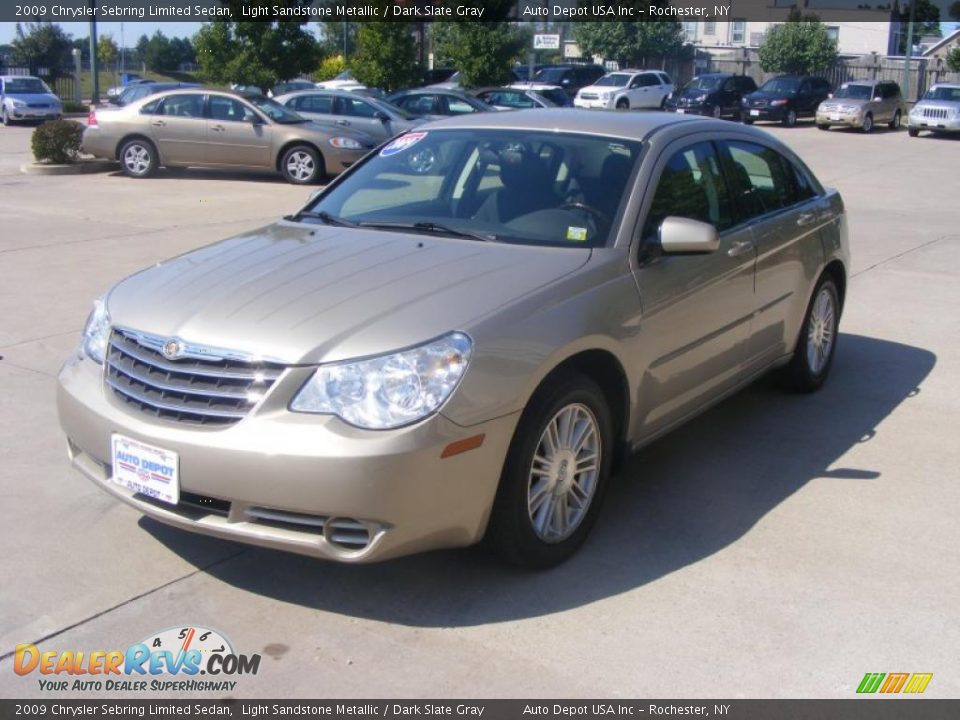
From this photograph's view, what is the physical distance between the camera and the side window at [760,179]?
5613 millimetres

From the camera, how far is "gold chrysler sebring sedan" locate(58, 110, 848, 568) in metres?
3.59

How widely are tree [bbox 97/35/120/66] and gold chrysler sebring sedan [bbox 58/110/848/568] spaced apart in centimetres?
8208

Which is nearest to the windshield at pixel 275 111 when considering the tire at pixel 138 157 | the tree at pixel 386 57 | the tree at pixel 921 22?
the tire at pixel 138 157

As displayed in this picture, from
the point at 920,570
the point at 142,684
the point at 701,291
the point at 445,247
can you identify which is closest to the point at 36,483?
the point at 142,684

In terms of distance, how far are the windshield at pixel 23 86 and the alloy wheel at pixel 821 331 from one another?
101 feet

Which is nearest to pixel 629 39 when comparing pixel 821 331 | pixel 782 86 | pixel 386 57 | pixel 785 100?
pixel 782 86

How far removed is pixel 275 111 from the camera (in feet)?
59.1

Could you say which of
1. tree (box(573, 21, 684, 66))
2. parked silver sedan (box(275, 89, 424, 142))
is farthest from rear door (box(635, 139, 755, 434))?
tree (box(573, 21, 684, 66))

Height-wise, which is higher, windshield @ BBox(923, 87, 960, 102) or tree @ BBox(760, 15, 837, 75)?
tree @ BBox(760, 15, 837, 75)

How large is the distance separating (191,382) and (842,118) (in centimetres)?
3170

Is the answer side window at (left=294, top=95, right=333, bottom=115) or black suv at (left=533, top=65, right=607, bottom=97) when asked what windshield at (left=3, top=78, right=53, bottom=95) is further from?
black suv at (left=533, top=65, right=607, bottom=97)

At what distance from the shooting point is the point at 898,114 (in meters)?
34.9

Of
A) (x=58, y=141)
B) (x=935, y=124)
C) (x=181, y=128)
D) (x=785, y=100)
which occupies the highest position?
(x=785, y=100)

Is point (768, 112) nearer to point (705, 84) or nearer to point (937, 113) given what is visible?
point (705, 84)
